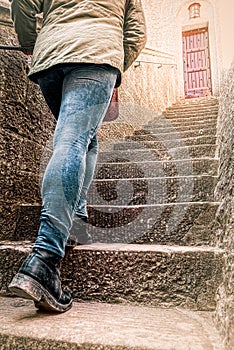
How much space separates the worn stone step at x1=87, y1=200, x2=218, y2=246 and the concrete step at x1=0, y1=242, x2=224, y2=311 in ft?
0.65

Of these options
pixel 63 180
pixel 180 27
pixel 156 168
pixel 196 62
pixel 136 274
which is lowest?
pixel 136 274

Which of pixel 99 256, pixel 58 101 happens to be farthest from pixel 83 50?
pixel 99 256

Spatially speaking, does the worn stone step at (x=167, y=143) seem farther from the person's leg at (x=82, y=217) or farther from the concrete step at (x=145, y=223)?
the person's leg at (x=82, y=217)

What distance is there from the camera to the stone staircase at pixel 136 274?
26.1 inches

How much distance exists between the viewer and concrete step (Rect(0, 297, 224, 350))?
2.05 feet

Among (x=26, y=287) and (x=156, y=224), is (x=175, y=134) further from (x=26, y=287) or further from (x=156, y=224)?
(x=26, y=287)

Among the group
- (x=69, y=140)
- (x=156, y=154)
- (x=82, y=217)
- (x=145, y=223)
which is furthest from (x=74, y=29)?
(x=156, y=154)

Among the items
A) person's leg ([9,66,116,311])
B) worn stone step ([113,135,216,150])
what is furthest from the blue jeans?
worn stone step ([113,135,216,150])

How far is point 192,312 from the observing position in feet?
2.82

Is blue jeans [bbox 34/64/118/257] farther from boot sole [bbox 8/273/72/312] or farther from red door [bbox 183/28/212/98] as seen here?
red door [bbox 183/28/212/98]

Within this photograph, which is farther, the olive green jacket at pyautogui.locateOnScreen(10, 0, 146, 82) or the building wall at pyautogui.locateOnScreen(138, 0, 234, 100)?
the building wall at pyautogui.locateOnScreen(138, 0, 234, 100)

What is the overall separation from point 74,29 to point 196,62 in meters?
7.58

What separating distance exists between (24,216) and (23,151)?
34 cm

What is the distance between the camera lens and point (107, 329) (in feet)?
2.27
